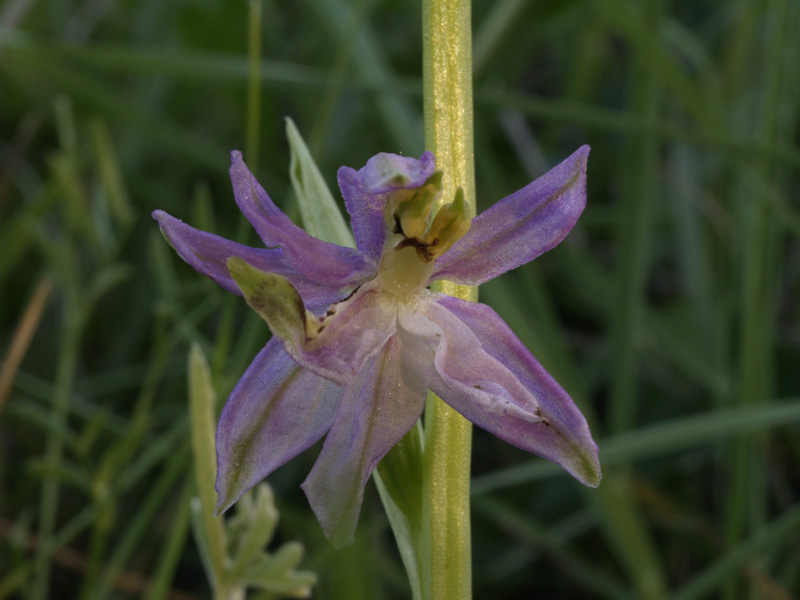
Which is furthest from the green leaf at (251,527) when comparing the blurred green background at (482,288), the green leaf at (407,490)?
the green leaf at (407,490)

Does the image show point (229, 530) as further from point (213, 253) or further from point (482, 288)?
point (482, 288)

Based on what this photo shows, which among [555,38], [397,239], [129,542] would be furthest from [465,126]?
[555,38]

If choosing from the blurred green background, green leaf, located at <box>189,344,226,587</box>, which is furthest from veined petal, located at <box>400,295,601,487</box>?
the blurred green background

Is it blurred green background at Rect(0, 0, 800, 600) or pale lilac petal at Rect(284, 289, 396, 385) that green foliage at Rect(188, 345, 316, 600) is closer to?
blurred green background at Rect(0, 0, 800, 600)

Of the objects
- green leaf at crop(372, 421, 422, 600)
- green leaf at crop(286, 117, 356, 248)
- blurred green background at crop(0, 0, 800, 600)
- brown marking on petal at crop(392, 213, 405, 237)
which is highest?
blurred green background at crop(0, 0, 800, 600)

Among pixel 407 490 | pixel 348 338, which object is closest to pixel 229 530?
pixel 407 490

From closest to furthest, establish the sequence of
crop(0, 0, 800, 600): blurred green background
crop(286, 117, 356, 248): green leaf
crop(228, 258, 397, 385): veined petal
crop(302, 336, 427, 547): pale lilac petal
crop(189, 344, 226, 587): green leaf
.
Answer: crop(228, 258, 397, 385): veined petal
crop(302, 336, 427, 547): pale lilac petal
crop(286, 117, 356, 248): green leaf
crop(189, 344, 226, 587): green leaf
crop(0, 0, 800, 600): blurred green background

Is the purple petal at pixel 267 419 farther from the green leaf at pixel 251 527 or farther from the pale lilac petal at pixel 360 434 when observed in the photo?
the green leaf at pixel 251 527

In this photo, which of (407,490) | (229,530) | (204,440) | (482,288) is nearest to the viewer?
(407,490)
